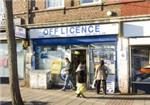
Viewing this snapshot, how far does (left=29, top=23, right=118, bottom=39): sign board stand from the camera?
18.2 metres

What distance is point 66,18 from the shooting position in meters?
19.8

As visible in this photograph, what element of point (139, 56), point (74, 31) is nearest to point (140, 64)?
point (139, 56)

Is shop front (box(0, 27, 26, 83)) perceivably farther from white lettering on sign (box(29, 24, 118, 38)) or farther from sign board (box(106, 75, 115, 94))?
sign board (box(106, 75, 115, 94))

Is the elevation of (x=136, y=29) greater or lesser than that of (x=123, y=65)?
greater

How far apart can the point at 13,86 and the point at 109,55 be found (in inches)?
257

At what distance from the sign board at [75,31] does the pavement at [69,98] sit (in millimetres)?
3043

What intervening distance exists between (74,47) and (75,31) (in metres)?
0.95

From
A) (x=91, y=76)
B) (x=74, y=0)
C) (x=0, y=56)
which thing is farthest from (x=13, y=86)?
(x=0, y=56)

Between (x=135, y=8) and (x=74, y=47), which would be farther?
(x=74, y=47)

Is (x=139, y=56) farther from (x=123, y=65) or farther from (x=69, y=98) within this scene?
(x=69, y=98)

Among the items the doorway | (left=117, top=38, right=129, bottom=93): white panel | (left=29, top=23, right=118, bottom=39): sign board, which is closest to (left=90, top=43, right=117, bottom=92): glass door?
(left=117, top=38, right=129, bottom=93): white panel

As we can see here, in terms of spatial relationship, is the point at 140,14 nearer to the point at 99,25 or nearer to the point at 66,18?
the point at 99,25

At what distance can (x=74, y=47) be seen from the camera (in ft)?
64.4

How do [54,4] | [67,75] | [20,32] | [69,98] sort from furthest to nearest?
[54,4] < [20,32] < [67,75] < [69,98]
